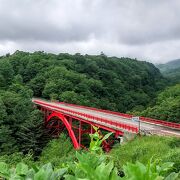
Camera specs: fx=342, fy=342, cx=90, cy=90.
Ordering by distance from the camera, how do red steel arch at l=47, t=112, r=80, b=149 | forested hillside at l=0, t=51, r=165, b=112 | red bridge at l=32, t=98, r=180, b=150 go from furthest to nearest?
forested hillside at l=0, t=51, r=165, b=112, red steel arch at l=47, t=112, r=80, b=149, red bridge at l=32, t=98, r=180, b=150

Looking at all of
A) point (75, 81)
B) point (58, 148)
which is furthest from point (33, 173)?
point (75, 81)

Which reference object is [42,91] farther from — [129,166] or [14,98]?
[129,166]

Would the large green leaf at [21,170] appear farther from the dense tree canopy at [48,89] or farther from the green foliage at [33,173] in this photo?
the dense tree canopy at [48,89]

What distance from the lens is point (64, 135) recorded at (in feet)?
146

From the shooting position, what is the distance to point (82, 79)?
267ft

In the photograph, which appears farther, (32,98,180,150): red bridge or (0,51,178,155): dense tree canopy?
(0,51,178,155): dense tree canopy

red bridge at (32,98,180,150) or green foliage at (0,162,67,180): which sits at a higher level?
green foliage at (0,162,67,180)

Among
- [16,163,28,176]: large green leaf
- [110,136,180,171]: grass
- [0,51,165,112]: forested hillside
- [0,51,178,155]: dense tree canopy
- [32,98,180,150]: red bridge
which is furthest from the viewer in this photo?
[0,51,165,112]: forested hillside

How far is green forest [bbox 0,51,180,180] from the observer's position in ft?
7.89

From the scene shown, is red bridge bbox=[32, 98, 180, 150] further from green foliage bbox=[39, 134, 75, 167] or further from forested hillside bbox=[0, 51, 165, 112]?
forested hillside bbox=[0, 51, 165, 112]

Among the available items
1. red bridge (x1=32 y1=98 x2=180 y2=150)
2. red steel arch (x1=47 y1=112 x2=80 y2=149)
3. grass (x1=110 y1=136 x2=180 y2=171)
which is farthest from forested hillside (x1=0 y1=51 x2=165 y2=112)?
grass (x1=110 y1=136 x2=180 y2=171)

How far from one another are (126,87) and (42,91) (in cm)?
3427

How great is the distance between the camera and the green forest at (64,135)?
240 cm

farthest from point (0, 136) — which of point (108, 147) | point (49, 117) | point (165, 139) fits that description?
point (165, 139)
